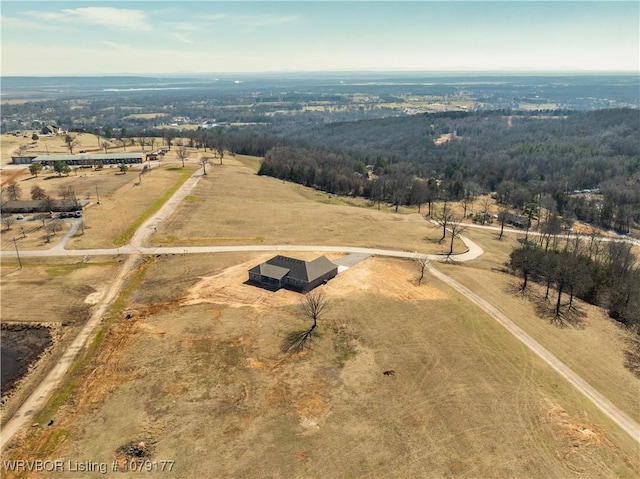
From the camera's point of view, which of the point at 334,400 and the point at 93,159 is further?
the point at 93,159

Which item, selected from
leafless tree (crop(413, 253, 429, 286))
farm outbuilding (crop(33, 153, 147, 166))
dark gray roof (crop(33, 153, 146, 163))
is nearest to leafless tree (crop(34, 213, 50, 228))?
farm outbuilding (crop(33, 153, 147, 166))

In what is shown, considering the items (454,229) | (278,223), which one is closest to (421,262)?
(454,229)

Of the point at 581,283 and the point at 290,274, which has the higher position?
the point at 290,274

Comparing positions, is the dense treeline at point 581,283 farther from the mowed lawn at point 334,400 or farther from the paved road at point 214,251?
the mowed lawn at point 334,400

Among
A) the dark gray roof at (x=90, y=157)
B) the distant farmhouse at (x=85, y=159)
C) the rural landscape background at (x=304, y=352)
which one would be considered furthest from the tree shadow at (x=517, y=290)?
the dark gray roof at (x=90, y=157)

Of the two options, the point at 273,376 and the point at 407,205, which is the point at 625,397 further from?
the point at 407,205

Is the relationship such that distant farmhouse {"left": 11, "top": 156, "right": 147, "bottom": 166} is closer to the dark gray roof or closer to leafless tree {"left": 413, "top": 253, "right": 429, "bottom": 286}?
the dark gray roof

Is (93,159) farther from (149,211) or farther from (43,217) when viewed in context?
(149,211)
